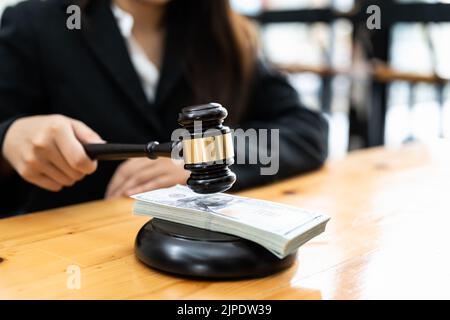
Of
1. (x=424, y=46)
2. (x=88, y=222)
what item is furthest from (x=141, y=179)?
(x=424, y=46)

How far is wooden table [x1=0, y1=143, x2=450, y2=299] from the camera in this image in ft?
2.01

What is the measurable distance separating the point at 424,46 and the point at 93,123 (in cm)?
248

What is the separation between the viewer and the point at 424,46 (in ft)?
10.6

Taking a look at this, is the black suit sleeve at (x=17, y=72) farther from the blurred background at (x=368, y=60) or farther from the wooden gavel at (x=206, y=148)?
the blurred background at (x=368, y=60)

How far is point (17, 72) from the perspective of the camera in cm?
129

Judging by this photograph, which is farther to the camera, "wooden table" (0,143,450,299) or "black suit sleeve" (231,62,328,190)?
"black suit sleeve" (231,62,328,190)

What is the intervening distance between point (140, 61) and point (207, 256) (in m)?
0.89

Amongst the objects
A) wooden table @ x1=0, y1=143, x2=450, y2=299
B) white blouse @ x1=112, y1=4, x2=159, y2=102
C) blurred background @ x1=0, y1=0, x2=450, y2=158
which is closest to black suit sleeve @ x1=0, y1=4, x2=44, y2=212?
white blouse @ x1=112, y1=4, x2=159, y2=102

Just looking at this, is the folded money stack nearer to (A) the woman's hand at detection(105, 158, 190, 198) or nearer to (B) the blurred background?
(A) the woman's hand at detection(105, 158, 190, 198)

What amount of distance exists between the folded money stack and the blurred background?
211 cm

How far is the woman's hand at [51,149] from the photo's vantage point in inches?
34.8

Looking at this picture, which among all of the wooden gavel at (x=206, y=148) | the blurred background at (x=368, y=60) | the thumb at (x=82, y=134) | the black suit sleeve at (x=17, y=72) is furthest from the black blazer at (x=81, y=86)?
the blurred background at (x=368, y=60)

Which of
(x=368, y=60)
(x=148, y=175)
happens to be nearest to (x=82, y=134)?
(x=148, y=175)
